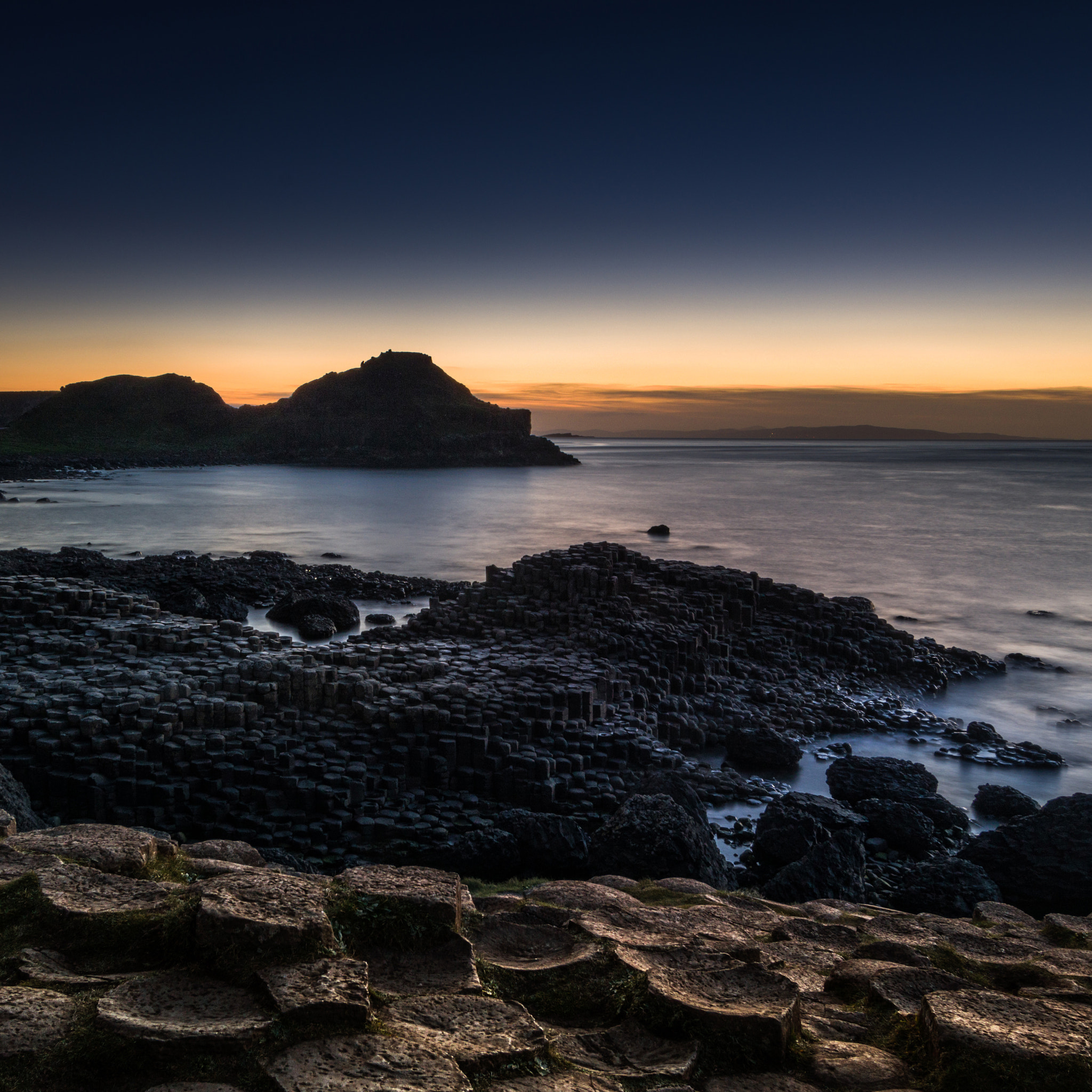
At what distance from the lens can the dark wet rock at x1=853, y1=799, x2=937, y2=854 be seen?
1019 centimetres

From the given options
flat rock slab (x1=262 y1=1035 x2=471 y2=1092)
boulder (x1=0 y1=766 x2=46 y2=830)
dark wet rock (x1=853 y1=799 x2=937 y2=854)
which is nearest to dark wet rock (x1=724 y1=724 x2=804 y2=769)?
dark wet rock (x1=853 y1=799 x2=937 y2=854)

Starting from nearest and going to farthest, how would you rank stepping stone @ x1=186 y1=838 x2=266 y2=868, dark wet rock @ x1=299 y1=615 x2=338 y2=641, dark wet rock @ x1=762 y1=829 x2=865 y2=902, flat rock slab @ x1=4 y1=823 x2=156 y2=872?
flat rock slab @ x1=4 y1=823 x2=156 y2=872 < stepping stone @ x1=186 y1=838 x2=266 y2=868 < dark wet rock @ x1=762 y1=829 x2=865 y2=902 < dark wet rock @ x1=299 y1=615 x2=338 y2=641

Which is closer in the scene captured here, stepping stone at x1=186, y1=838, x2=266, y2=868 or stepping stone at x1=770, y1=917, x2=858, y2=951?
stepping stone at x1=770, y1=917, x2=858, y2=951

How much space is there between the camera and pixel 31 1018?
8.42 feet

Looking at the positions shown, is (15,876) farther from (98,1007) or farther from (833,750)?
(833,750)

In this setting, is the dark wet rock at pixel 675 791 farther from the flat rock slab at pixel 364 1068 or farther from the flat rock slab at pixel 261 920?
the flat rock slab at pixel 364 1068

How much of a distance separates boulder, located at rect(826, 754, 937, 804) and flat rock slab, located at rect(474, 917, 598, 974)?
28.2 feet

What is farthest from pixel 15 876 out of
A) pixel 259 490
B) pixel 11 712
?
pixel 259 490

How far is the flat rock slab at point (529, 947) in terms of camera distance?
3570 mm

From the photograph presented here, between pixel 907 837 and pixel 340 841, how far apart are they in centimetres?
707

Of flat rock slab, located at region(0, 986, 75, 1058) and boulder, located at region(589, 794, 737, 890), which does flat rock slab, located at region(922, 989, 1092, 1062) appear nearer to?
flat rock slab, located at region(0, 986, 75, 1058)

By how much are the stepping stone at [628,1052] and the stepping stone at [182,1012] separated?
1.11 metres

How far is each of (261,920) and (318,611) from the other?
62.1 feet

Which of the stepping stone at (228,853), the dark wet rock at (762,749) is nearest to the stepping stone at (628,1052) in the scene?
the stepping stone at (228,853)
